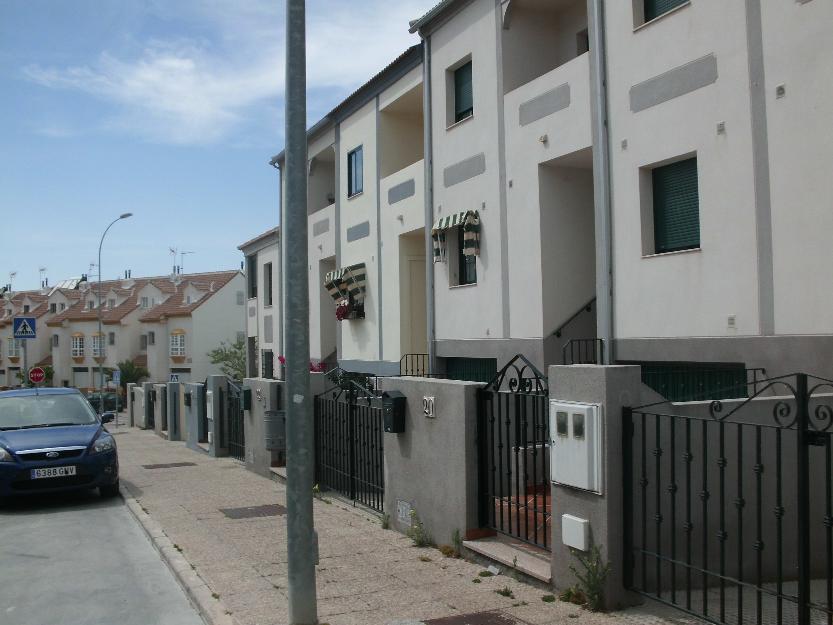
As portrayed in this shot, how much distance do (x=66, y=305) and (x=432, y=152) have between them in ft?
237

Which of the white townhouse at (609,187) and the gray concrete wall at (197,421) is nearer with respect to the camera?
the white townhouse at (609,187)

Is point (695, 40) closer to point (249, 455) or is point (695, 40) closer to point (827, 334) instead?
point (827, 334)

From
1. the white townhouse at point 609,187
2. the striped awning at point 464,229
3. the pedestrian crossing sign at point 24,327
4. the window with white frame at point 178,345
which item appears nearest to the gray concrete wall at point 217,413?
the white townhouse at point 609,187

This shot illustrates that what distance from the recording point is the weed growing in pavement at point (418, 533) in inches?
324

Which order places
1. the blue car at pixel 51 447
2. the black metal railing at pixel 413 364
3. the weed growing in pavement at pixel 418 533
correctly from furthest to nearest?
1. the black metal railing at pixel 413 364
2. the blue car at pixel 51 447
3. the weed growing in pavement at pixel 418 533

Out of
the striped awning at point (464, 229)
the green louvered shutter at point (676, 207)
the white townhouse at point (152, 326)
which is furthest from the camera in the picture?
the white townhouse at point (152, 326)

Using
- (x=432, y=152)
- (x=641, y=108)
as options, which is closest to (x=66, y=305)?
(x=432, y=152)

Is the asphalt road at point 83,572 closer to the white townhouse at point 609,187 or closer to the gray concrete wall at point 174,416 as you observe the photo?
the white townhouse at point 609,187

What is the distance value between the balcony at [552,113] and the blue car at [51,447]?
27.1 ft

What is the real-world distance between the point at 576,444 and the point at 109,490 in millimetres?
8728

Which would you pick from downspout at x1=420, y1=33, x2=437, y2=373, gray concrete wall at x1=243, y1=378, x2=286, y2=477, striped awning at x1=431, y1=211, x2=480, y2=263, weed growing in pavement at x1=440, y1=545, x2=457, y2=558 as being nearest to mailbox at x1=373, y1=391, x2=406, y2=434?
weed growing in pavement at x1=440, y1=545, x2=457, y2=558

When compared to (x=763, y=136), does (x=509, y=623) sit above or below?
below

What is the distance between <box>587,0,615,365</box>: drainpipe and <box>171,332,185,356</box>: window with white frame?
5600 centimetres

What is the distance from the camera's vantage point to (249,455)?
14633mm
